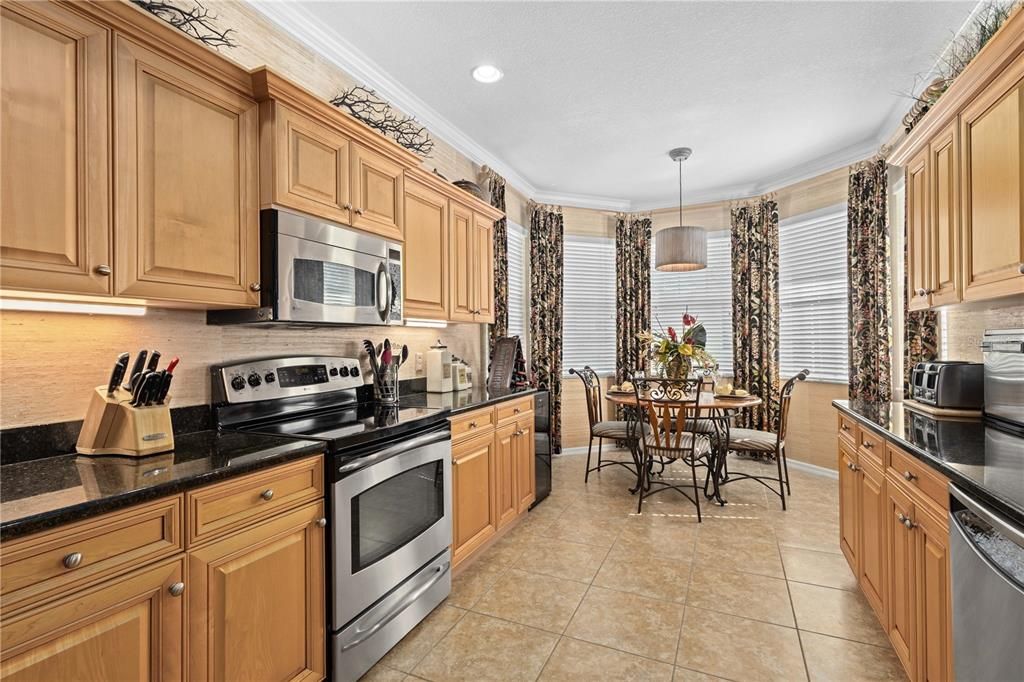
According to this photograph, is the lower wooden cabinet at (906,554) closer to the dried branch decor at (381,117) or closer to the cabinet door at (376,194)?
the cabinet door at (376,194)

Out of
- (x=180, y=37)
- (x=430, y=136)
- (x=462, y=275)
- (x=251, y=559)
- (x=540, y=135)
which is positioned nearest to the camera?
(x=251, y=559)

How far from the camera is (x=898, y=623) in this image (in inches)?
73.6

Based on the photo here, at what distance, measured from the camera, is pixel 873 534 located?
2.14m

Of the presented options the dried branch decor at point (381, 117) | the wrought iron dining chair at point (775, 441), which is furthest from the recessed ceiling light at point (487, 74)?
the wrought iron dining chair at point (775, 441)

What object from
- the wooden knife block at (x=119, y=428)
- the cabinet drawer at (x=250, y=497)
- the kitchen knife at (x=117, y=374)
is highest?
the kitchen knife at (x=117, y=374)

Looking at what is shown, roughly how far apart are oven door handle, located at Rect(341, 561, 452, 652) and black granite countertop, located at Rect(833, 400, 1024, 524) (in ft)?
6.58

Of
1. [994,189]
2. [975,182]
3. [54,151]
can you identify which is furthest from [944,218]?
[54,151]

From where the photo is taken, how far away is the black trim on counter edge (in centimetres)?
100

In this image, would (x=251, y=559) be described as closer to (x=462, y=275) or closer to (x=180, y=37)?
(x=180, y=37)

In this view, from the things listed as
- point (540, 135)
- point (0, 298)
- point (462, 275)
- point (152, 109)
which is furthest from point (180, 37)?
point (540, 135)

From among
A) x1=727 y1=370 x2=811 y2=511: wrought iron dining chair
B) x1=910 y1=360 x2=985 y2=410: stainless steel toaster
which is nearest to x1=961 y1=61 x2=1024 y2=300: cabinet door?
x1=910 y1=360 x2=985 y2=410: stainless steel toaster

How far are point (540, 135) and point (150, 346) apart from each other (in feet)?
10.4

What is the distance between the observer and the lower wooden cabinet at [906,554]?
1.49 m

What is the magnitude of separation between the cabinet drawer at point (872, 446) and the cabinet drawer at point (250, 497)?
7.23 feet
